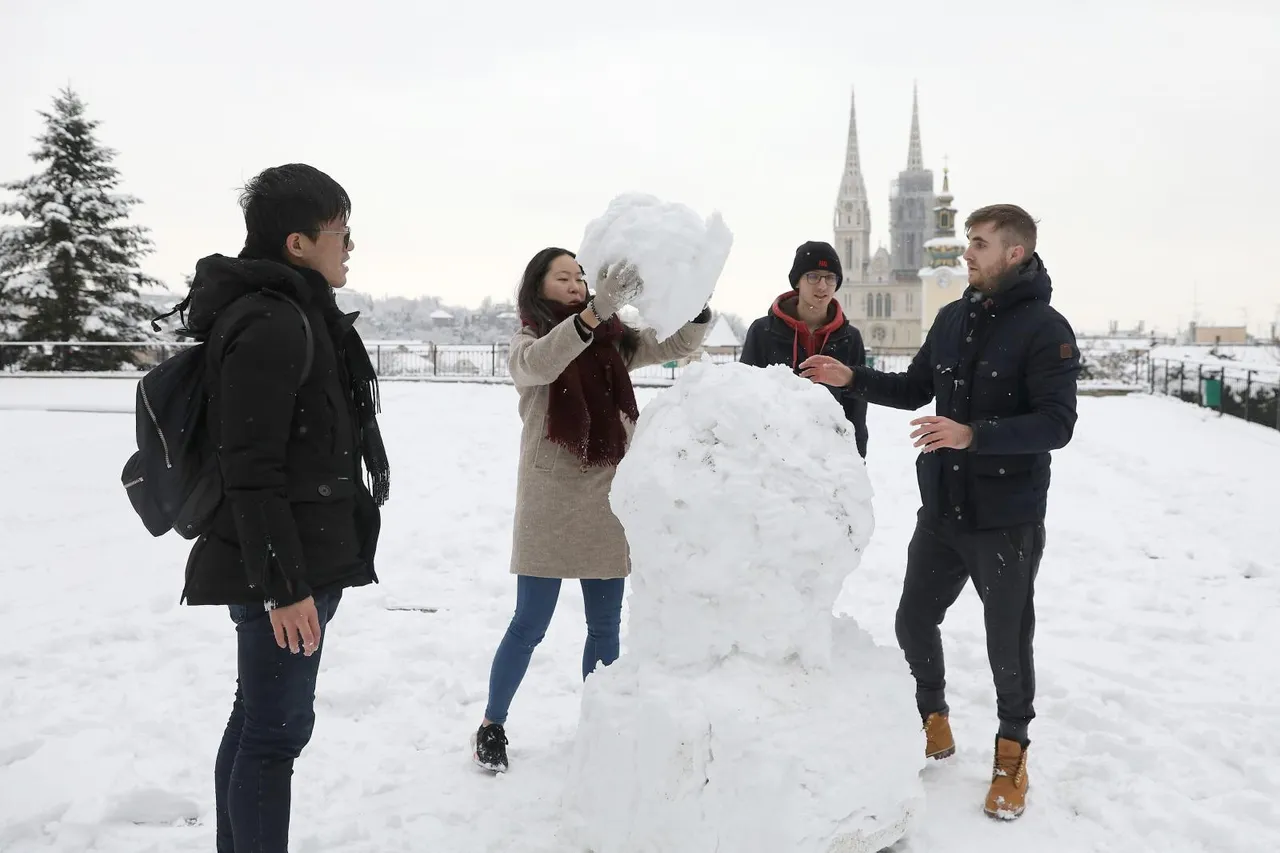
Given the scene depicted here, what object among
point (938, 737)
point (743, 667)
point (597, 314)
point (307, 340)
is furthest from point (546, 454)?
point (938, 737)

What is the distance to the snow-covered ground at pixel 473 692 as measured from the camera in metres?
3.36

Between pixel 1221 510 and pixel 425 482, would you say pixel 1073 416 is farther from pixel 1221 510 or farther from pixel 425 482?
pixel 425 482

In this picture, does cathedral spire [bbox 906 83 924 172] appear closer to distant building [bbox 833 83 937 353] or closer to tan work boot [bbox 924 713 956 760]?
distant building [bbox 833 83 937 353]

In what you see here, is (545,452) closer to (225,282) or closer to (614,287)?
(614,287)

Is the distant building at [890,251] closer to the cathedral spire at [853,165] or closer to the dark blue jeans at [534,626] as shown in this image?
the cathedral spire at [853,165]

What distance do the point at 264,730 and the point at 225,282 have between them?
1.22 m

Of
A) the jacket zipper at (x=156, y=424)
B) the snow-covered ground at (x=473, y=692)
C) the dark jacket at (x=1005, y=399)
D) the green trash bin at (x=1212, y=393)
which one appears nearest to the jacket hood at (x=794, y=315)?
the dark jacket at (x=1005, y=399)

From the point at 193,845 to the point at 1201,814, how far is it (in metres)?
3.78

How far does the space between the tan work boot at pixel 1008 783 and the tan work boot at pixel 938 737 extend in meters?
0.34

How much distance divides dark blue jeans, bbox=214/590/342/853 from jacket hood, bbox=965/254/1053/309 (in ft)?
9.06

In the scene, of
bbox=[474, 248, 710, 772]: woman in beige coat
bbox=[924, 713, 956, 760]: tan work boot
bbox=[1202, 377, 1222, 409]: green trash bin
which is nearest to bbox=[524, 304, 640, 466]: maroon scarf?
bbox=[474, 248, 710, 772]: woman in beige coat

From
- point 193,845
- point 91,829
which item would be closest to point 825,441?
point 193,845

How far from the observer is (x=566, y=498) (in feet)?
12.0

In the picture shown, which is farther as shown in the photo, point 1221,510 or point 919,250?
point 919,250
